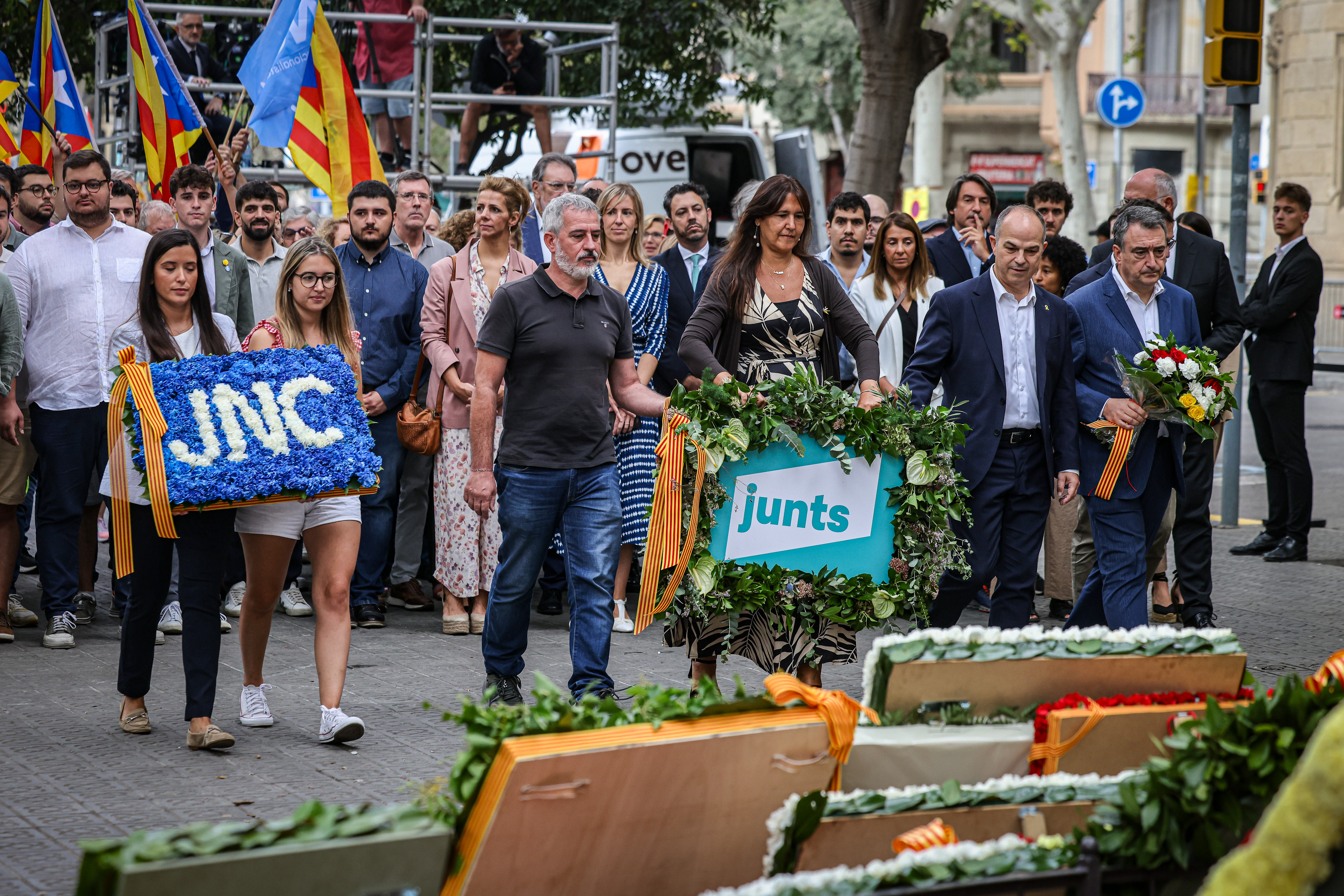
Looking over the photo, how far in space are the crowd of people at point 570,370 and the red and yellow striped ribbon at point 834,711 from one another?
0.99 meters

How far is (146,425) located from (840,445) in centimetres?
260

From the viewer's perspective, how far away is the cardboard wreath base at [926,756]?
11.2ft

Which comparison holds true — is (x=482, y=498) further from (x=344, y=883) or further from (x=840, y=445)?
(x=344, y=883)

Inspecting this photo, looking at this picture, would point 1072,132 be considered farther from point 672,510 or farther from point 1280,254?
point 672,510

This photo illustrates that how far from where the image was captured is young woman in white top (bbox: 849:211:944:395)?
28.0ft

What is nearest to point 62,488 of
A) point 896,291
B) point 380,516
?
point 380,516

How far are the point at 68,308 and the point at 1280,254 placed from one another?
311 inches

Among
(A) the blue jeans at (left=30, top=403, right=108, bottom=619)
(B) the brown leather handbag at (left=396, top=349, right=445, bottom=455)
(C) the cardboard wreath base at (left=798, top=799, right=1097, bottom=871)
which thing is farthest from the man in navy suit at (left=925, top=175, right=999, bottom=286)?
(C) the cardboard wreath base at (left=798, top=799, right=1097, bottom=871)

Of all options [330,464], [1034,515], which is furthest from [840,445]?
[330,464]

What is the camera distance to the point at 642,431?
8.30 metres

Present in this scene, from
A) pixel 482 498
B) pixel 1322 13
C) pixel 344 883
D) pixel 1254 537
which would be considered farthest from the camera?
pixel 1322 13

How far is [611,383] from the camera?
6566 millimetres

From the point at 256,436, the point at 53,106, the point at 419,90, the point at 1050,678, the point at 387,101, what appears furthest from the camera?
the point at 387,101

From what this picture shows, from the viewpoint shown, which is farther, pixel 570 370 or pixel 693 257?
pixel 693 257
